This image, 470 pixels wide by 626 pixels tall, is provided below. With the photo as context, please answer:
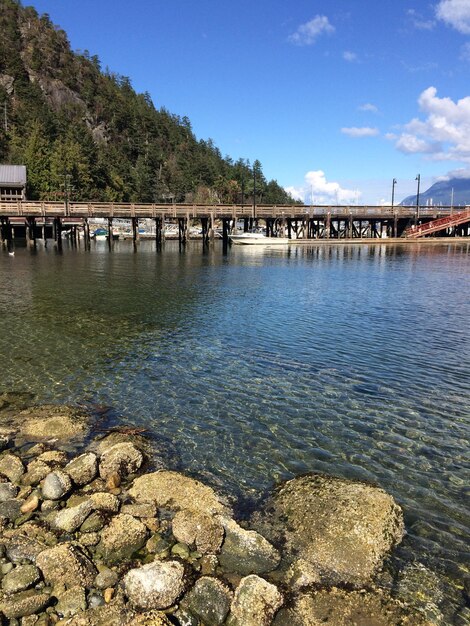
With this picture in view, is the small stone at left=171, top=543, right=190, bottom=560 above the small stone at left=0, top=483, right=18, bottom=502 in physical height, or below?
below

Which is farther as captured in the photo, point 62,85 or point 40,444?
point 62,85

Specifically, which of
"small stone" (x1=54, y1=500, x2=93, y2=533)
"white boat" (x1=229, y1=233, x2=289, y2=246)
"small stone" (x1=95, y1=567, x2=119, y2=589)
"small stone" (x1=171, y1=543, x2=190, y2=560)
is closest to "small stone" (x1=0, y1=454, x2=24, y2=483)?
"small stone" (x1=54, y1=500, x2=93, y2=533)

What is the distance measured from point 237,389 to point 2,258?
137 ft

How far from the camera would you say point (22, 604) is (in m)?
4.55

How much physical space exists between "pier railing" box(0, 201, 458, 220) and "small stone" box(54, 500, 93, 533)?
57.3 meters

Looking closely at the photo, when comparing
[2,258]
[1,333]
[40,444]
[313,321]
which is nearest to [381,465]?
[40,444]

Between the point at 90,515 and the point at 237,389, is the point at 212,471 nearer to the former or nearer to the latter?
the point at 90,515

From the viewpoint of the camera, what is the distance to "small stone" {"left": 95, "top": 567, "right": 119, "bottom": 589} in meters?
4.99

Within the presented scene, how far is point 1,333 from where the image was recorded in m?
16.1

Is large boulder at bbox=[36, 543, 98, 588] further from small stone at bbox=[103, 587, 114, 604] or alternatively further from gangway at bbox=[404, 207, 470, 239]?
gangway at bbox=[404, 207, 470, 239]

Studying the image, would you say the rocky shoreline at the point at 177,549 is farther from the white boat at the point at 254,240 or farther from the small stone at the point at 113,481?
the white boat at the point at 254,240

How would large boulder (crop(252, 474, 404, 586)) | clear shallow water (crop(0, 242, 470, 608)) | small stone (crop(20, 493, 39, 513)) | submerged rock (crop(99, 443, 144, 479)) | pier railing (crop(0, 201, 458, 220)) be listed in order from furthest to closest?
pier railing (crop(0, 201, 458, 220))
clear shallow water (crop(0, 242, 470, 608))
submerged rock (crop(99, 443, 144, 479))
small stone (crop(20, 493, 39, 513))
large boulder (crop(252, 474, 404, 586))

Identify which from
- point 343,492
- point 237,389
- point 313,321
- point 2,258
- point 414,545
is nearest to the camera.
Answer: point 414,545

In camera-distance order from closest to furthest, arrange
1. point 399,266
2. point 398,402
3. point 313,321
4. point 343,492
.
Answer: point 343,492 → point 398,402 → point 313,321 → point 399,266
